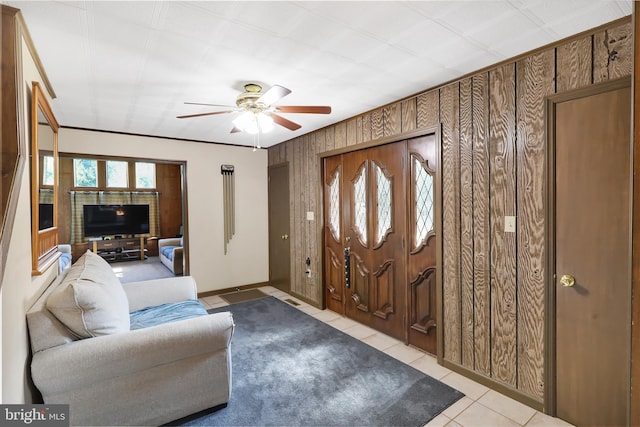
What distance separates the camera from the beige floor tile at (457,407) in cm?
205

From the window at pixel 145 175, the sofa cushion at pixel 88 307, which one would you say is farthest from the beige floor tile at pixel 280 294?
the window at pixel 145 175

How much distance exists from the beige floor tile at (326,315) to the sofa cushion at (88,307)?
7.19 feet

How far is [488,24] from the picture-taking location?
68.6 inches

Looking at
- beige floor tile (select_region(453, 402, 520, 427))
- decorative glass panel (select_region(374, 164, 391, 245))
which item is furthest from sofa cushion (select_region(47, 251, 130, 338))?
decorative glass panel (select_region(374, 164, 391, 245))

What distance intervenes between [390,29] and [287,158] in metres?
3.07

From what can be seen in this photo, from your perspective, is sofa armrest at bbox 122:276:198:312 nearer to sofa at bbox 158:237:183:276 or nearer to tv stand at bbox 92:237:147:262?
sofa at bbox 158:237:183:276

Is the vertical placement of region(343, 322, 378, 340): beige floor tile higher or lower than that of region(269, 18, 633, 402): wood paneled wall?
lower

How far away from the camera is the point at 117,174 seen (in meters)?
7.95

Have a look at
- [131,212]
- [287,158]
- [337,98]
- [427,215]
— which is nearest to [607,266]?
[427,215]

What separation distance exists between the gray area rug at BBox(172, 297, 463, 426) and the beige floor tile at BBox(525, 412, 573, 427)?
17.2 inches

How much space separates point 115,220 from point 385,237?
744cm

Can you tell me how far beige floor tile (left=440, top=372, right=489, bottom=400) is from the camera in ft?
7.45

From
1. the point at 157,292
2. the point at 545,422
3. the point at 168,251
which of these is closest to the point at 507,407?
the point at 545,422

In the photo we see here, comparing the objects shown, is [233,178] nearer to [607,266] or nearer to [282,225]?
[282,225]
